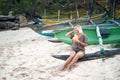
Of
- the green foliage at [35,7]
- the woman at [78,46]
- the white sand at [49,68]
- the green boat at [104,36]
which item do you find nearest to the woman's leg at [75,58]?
the woman at [78,46]

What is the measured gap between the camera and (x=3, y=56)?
11391mm

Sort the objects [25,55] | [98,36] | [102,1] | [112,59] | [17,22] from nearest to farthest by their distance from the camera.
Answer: [112,59], [98,36], [25,55], [102,1], [17,22]

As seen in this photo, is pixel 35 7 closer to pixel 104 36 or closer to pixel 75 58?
pixel 104 36

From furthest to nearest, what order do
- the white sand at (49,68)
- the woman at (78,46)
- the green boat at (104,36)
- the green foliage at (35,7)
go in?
the green foliage at (35,7) < the green boat at (104,36) < the woman at (78,46) < the white sand at (49,68)

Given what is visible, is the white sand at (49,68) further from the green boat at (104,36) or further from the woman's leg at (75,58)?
the green boat at (104,36)

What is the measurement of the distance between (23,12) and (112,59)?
64.9 ft

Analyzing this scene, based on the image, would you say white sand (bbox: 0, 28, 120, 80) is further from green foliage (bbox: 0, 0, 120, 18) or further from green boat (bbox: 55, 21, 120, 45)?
green foliage (bbox: 0, 0, 120, 18)

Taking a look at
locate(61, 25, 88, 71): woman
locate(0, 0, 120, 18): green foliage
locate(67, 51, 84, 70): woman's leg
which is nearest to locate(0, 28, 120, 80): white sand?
locate(67, 51, 84, 70): woman's leg

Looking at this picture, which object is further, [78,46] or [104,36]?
[104,36]

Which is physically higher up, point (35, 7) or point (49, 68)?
point (35, 7)

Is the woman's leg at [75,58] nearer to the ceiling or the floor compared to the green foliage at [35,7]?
nearer to the floor

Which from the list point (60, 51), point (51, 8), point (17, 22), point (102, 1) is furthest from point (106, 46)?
point (51, 8)

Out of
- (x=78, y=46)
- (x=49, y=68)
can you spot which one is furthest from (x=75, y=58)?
(x=49, y=68)

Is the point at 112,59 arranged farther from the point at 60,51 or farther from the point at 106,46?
the point at 60,51
